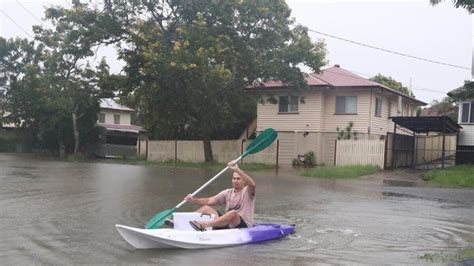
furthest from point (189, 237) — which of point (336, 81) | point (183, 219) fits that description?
point (336, 81)

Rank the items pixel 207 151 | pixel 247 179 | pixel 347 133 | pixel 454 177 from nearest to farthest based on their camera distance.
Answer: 1. pixel 247 179
2. pixel 454 177
3. pixel 347 133
4. pixel 207 151

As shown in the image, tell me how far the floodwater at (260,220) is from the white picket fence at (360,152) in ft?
25.7

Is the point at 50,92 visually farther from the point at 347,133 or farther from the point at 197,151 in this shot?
the point at 347,133

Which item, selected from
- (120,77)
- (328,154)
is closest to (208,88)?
(120,77)

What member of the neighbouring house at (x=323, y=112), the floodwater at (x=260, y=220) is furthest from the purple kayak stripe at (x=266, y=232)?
the neighbouring house at (x=323, y=112)

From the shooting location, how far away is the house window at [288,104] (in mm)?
34656

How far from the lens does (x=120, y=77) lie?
99.1 feet

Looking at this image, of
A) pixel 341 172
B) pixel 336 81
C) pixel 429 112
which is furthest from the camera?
pixel 429 112

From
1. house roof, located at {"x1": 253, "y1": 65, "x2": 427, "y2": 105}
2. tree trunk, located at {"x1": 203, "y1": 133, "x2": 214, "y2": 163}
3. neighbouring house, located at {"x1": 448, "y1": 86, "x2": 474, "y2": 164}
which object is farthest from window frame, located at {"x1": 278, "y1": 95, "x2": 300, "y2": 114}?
neighbouring house, located at {"x1": 448, "y1": 86, "x2": 474, "y2": 164}

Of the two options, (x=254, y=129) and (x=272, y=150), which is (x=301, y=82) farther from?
(x=254, y=129)

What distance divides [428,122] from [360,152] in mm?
3851

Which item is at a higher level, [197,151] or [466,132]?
[466,132]

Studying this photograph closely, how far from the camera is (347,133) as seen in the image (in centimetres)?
3225

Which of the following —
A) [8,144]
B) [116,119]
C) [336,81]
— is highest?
[336,81]
